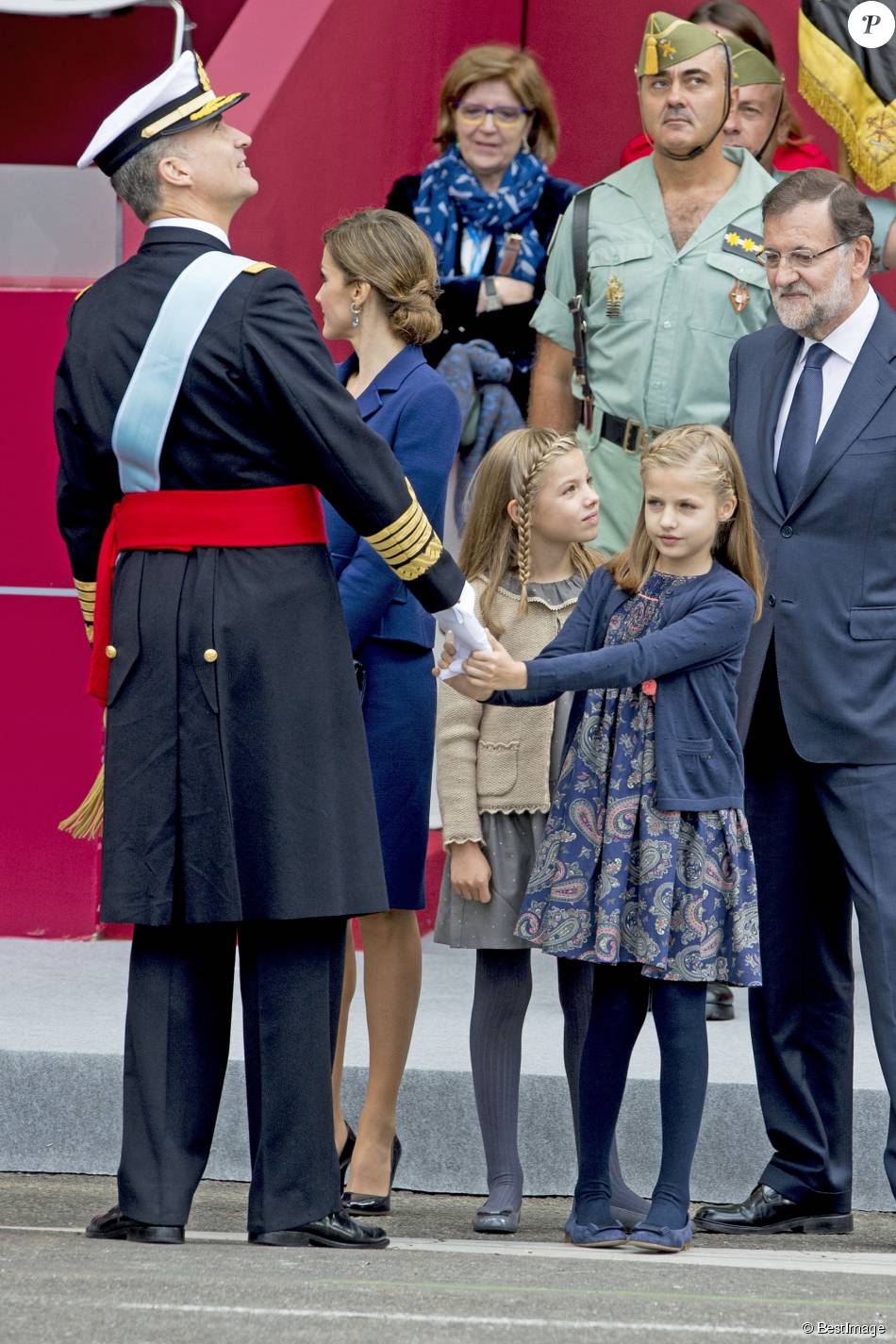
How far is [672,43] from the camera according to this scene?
5.18m

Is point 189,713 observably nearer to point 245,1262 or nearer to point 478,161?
point 245,1262

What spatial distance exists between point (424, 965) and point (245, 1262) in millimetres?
2260

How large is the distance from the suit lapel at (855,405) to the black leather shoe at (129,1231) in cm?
163

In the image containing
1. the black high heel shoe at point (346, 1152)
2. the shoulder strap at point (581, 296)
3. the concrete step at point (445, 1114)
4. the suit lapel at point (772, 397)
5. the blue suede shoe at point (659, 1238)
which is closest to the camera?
the blue suede shoe at point (659, 1238)

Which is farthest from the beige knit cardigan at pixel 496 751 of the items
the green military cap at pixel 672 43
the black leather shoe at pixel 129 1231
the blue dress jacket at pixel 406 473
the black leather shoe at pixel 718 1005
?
the green military cap at pixel 672 43

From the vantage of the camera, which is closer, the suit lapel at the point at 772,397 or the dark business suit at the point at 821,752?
the dark business suit at the point at 821,752

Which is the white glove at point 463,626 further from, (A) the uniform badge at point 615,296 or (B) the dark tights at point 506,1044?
(A) the uniform badge at point 615,296

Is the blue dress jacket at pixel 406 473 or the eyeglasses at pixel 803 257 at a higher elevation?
the eyeglasses at pixel 803 257

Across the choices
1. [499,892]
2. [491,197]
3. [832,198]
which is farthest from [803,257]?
[491,197]

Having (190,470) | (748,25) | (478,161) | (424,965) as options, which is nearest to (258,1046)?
(190,470)

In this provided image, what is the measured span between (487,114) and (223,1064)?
285cm

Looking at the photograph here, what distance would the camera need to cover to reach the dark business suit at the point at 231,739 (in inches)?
143

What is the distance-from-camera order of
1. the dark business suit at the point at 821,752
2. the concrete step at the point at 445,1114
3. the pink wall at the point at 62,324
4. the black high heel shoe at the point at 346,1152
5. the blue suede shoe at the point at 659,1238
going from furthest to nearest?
the pink wall at the point at 62,324 < the concrete step at the point at 445,1114 < the black high heel shoe at the point at 346,1152 < the dark business suit at the point at 821,752 < the blue suede shoe at the point at 659,1238

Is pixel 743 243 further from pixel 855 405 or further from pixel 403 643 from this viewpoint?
pixel 403 643
